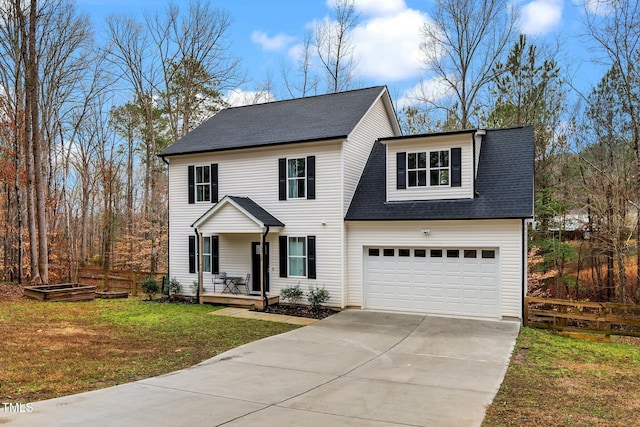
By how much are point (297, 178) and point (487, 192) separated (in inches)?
234

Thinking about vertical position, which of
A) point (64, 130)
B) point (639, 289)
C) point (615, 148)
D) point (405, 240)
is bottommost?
point (639, 289)

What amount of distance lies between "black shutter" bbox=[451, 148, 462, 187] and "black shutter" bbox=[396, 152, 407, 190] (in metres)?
1.46

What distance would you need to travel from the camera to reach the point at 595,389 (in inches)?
276

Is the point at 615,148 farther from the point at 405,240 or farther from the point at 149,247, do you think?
the point at 149,247

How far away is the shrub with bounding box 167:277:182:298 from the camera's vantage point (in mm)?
16438

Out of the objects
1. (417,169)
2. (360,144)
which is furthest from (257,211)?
(417,169)

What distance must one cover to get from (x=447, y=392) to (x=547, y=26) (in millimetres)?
18929

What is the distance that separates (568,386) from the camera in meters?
7.11

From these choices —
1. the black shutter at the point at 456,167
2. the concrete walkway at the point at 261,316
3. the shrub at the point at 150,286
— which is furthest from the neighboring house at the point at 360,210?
the concrete walkway at the point at 261,316

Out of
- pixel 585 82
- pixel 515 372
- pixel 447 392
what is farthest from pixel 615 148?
pixel 447 392

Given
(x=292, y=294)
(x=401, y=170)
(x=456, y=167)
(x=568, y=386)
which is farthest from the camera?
(x=292, y=294)

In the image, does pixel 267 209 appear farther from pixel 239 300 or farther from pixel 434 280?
pixel 434 280

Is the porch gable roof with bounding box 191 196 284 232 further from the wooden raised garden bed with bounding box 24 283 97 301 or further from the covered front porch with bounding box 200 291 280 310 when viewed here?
the wooden raised garden bed with bounding box 24 283 97 301

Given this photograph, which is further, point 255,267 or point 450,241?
point 255,267
